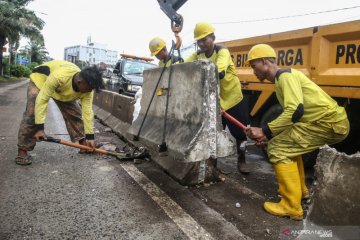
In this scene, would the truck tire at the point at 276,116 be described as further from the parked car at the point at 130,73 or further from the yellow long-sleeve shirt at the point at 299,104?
the parked car at the point at 130,73

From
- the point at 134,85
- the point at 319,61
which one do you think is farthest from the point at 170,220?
the point at 134,85

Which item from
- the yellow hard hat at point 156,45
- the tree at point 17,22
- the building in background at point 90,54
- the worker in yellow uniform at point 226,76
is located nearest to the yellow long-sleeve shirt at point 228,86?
the worker in yellow uniform at point 226,76

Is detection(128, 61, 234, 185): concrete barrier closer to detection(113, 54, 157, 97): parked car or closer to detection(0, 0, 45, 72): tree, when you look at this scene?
detection(113, 54, 157, 97): parked car

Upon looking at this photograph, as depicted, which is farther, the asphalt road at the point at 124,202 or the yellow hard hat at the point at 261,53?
the yellow hard hat at the point at 261,53

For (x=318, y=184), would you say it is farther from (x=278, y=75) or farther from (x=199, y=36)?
(x=199, y=36)

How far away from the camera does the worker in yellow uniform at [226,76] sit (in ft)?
13.0

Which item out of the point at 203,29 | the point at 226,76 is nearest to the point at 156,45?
the point at 203,29

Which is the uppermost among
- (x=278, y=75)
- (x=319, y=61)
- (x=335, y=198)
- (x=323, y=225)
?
(x=319, y=61)

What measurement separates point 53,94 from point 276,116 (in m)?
3.04

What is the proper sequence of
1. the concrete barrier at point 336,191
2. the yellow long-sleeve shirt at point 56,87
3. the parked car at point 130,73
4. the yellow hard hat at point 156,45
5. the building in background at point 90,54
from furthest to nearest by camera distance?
the building in background at point 90,54 < the parked car at point 130,73 < the yellow hard hat at point 156,45 < the yellow long-sleeve shirt at point 56,87 < the concrete barrier at point 336,191

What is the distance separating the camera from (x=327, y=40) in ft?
12.7

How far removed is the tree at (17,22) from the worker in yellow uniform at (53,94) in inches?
984

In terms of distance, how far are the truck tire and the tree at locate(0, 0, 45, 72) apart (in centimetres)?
2666

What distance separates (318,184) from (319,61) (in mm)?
2122
